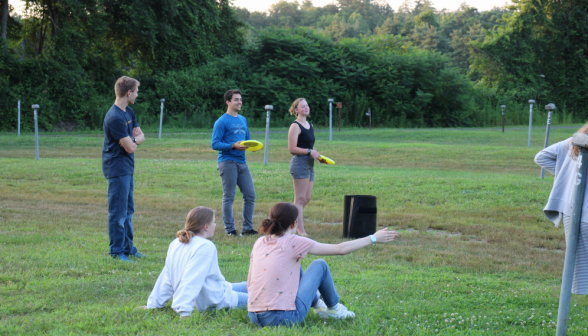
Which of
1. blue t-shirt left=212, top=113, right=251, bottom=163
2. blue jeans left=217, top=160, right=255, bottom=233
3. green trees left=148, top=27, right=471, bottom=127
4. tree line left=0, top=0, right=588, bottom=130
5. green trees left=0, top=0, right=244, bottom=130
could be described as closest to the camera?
blue t-shirt left=212, top=113, right=251, bottom=163

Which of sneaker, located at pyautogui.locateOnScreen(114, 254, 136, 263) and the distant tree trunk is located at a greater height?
the distant tree trunk

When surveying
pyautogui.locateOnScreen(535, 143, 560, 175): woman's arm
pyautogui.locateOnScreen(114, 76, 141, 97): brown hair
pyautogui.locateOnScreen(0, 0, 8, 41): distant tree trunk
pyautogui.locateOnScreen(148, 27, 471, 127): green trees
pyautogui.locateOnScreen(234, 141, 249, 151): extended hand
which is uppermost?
pyautogui.locateOnScreen(0, 0, 8, 41): distant tree trunk

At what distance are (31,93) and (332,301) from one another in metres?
30.7

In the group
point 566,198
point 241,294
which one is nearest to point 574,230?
point 566,198

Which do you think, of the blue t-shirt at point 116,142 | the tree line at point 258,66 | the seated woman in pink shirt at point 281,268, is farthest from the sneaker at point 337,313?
the tree line at point 258,66

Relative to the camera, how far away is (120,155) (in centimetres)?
599

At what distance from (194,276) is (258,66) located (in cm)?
3566

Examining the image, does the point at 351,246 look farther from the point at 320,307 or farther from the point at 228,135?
the point at 228,135

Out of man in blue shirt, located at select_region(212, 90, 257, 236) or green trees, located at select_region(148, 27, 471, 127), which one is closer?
man in blue shirt, located at select_region(212, 90, 257, 236)

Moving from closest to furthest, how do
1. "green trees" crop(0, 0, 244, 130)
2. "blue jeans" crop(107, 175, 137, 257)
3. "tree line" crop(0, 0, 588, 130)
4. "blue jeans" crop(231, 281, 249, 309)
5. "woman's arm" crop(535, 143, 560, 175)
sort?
"woman's arm" crop(535, 143, 560, 175), "blue jeans" crop(231, 281, 249, 309), "blue jeans" crop(107, 175, 137, 257), "green trees" crop(0, 0, 244, 130), "tree line" crop(0, 0, 588, 130)

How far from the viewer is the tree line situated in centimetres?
3133

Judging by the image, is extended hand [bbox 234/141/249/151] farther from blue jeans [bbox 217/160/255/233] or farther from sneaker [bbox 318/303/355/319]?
sneaker [bbox 318/303/355/319]

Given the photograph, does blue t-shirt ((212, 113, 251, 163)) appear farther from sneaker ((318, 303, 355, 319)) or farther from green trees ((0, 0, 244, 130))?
green trees ((0, 0, 244, 130))

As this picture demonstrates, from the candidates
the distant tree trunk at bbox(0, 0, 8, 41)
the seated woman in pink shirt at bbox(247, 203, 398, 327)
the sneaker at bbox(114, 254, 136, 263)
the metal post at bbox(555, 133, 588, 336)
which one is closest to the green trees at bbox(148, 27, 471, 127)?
the distant tree trunk at bbox(0, 0, 8, 41)
